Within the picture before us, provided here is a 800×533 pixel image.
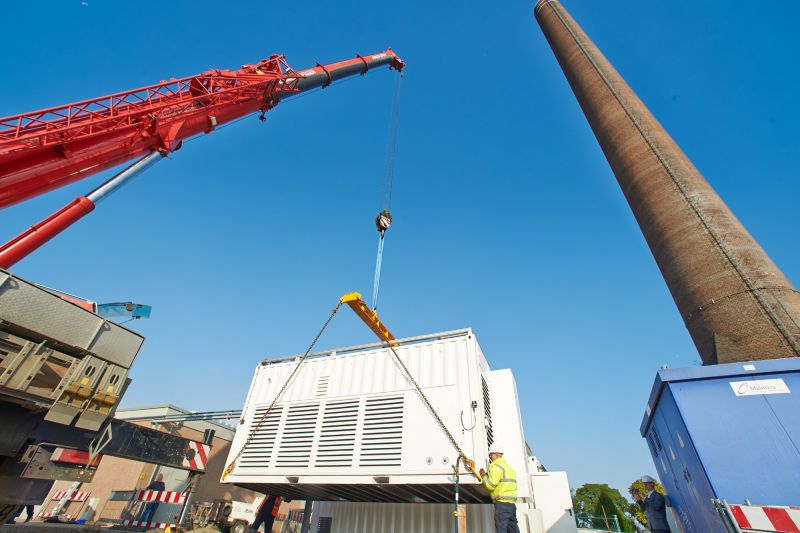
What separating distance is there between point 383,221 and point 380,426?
23.6 ft

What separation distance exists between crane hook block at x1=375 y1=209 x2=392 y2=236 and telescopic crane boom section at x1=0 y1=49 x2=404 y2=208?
16.4ft

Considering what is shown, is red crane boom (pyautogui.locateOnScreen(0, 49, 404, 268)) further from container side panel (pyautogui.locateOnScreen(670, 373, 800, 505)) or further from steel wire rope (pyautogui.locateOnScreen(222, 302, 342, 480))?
container side panel (pyautogui.locateOnScreen(670, 373, 800, 505))

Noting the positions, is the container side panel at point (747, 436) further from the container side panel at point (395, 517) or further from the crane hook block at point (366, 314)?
the crane hook block at point (366, 314)

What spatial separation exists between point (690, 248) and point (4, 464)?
1194cm

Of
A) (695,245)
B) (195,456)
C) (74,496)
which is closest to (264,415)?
(195,456)

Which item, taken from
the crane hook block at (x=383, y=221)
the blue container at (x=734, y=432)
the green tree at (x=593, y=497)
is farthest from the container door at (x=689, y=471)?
the green tree at (x=593, y=497)

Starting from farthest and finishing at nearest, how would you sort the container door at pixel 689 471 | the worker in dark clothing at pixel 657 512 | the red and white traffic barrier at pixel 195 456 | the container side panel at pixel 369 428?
the worker in dark clothing at pixel 657 512 → the red and white traffic barrier at pixel 195 456 → the container side panel at pixel 369 428 → the container door at pixel 689 471

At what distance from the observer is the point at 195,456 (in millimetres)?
6695

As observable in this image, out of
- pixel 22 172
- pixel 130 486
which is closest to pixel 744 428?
pixel 22 172

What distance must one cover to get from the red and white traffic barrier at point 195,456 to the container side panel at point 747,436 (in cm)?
782

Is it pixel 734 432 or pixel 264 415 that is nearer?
pixel 734 432

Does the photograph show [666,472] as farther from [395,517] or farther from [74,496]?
[74,496]

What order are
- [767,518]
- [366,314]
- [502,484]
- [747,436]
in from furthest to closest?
[366,314], [502,484], [747,436], [767,518]

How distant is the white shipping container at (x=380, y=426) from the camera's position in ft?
19.3
